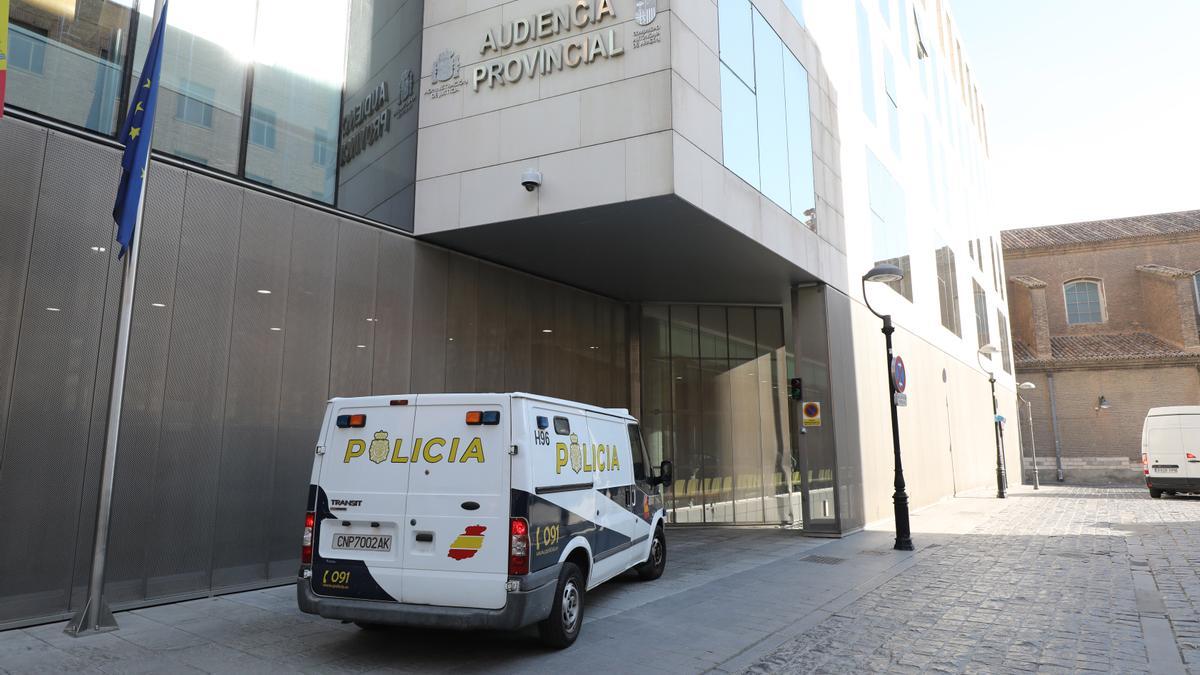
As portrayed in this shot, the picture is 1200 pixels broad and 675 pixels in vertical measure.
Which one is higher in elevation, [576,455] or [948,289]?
[948,289]

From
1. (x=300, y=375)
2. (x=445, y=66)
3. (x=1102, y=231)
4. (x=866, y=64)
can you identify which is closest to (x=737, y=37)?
(x=445, y=66)

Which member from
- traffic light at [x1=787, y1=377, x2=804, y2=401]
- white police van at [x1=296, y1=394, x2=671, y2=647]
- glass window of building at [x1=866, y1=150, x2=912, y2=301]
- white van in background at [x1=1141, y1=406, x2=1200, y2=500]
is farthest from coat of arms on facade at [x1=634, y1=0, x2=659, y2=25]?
white van in background at [x1=1141, y1=406, x2=1200, y2=500]

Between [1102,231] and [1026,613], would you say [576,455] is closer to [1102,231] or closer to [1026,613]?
[1026,613]

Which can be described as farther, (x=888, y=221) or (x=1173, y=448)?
(x=1173, y=448)

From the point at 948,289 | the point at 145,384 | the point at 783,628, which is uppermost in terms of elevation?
the point at 948,289

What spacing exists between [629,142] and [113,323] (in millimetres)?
6899

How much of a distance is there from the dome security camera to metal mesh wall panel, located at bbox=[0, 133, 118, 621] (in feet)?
17.4

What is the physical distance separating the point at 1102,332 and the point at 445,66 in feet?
165

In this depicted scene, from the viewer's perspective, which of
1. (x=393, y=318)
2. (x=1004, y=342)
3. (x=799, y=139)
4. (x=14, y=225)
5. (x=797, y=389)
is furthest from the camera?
(x=1004, y=342)

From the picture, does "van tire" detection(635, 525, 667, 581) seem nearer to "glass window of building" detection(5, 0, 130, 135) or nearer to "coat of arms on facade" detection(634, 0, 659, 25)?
"coat of arms on facade" detection(634, 0, 659, 25)

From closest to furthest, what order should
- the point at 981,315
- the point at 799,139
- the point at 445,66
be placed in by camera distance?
the point at 445,66
the point at 799,139
the point at 981,315

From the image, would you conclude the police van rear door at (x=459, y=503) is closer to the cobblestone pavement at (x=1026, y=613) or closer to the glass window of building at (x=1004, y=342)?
the cobblestone pavement at (x=1026, y=613)

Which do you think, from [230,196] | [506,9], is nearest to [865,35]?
[506,9]

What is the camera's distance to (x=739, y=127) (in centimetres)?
1215
